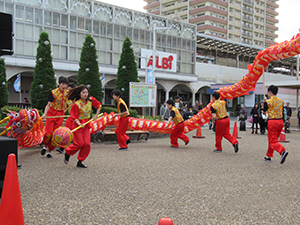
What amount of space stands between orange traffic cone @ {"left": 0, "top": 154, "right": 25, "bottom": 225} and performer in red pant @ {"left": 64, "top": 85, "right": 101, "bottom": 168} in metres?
3.09

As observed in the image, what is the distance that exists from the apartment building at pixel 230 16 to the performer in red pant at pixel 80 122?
6419 centimetres

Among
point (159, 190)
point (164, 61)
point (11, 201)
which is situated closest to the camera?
point (11, 201)

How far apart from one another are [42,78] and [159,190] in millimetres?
12495

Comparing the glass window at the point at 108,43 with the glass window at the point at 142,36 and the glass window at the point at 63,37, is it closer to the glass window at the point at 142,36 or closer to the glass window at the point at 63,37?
the glass window at the point at 142,36

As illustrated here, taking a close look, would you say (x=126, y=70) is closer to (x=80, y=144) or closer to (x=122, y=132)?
(x=122, y=132)

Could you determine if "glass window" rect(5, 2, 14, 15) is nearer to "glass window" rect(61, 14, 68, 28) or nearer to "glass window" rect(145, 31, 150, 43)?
"glass window" rect(61, 14, 68, 28)

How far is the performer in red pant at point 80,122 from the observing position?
6.07 m

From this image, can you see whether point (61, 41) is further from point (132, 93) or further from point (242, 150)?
point (242, 150)

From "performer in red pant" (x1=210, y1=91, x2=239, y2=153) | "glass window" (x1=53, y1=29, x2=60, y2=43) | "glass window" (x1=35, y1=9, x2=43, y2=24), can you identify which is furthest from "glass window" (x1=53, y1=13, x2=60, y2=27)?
"performer in red pant" (x1=210, y1=91, x2=239, y2=153)

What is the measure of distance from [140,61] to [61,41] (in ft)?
26.3

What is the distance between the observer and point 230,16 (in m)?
75.6

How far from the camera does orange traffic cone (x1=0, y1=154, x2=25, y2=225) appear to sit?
2.79 meters

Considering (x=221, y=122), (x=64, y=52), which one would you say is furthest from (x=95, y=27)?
(x=221, y=122)

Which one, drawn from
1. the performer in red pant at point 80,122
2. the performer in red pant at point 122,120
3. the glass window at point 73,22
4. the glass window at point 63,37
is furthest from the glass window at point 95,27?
the performer in red pant at point 80,122
